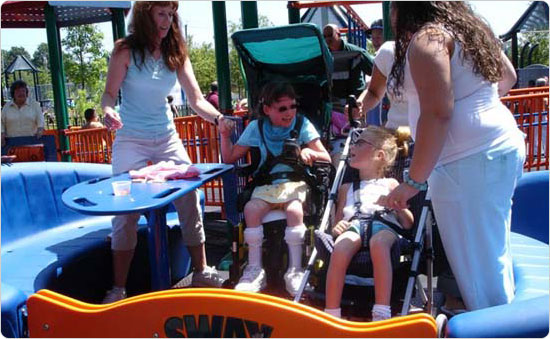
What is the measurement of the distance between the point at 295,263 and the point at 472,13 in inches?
68.3

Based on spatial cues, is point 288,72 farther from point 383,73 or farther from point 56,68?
point 56,68

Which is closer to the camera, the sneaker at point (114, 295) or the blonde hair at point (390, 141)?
the blonde hair at point (390, 141)

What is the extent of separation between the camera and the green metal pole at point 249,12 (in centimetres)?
541

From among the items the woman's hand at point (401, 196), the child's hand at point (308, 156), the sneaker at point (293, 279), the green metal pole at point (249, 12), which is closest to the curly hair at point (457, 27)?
the woman's hand at point (401, 196)

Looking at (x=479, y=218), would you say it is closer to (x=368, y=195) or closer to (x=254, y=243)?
(x=368, y=195)

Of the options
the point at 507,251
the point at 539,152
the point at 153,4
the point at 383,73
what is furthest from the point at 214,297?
the point at 539,152

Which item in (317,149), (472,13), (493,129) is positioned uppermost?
(472,13)

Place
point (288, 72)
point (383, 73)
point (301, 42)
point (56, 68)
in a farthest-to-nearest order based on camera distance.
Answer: point (56, 68), point (288, 72), point (301, 42), point (383, 73)

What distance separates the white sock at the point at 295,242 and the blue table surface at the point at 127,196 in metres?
0.59

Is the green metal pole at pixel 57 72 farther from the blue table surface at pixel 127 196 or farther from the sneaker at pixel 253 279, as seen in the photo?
the sneaker at pixel 253 279

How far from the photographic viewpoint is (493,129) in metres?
2.52

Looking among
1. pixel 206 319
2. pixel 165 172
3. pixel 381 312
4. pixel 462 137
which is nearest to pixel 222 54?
pixel 165 172

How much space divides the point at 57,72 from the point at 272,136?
7.53 meters

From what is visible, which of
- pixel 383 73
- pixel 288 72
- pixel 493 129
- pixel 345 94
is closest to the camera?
pixel 493 129
